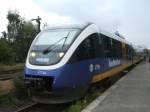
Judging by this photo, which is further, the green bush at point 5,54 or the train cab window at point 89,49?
the green bush at point 5,54

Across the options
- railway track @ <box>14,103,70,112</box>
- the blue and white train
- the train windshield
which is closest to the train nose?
the blue and white train

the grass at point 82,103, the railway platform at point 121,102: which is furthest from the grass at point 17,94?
the railway platform at point 121,102

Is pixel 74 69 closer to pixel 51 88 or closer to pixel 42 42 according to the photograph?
pixel 51 88

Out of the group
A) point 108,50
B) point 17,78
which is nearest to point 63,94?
point 17,78

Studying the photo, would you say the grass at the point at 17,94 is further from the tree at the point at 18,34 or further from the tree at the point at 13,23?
the tree at the point at 13,23

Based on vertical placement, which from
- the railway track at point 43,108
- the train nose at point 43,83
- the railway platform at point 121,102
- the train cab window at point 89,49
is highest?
the train cab window at point 89,49

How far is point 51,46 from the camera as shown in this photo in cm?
1089

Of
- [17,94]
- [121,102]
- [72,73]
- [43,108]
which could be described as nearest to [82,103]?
[72,73]

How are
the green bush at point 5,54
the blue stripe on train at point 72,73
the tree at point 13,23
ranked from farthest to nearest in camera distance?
the tree at point 13,23, the green bush at point 5,54, the blue stripe on train at point 72,73

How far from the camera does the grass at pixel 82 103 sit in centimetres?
951

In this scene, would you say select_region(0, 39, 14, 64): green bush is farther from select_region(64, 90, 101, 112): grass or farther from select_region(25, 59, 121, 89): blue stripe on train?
select_region(25, 59, 121, 89): blue stripe on train

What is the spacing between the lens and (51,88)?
32.5 feet

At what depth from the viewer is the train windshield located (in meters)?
10.4

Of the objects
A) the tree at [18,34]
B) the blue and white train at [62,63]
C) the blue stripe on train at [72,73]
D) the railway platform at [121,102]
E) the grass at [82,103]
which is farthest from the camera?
the tree at [18,34]
